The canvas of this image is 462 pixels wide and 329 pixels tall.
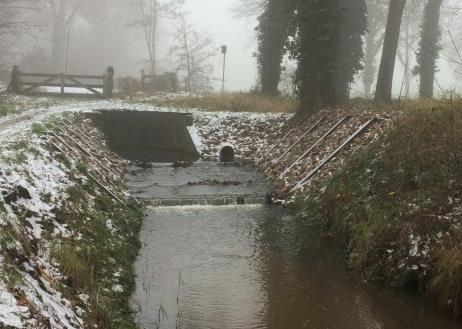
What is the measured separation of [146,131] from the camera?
2153cm

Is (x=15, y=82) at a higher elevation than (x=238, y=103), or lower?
higher

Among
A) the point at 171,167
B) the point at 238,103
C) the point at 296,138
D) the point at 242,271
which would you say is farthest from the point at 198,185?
the point at 238,103

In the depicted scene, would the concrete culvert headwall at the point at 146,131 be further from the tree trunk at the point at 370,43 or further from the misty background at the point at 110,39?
the tree trunk at the point at 370,43

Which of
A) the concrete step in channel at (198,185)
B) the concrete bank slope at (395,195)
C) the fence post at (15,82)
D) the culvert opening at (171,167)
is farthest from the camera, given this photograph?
the fence post at (15,82)

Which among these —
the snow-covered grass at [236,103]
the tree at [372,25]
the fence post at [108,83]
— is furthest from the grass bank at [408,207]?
the tree at [372,25]

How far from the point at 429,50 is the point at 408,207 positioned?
1917 cm

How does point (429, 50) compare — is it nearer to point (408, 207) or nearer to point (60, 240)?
point (408, 207)

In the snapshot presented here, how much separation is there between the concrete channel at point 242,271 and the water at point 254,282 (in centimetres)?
1

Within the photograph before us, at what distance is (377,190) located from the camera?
950 cm

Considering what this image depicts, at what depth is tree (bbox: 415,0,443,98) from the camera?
1008 inches

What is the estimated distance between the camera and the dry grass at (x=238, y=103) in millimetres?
22203

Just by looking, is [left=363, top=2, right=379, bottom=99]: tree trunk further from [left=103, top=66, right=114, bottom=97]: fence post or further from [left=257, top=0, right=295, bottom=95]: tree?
[left=103, top=66, right=114, bottom=97]: fence post

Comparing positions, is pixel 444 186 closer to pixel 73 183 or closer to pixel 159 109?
pixel 73 183

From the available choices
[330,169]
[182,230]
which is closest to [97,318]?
[182,230]
